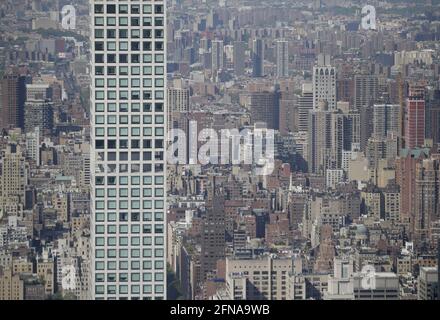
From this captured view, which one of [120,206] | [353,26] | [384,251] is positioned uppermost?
[353,26]

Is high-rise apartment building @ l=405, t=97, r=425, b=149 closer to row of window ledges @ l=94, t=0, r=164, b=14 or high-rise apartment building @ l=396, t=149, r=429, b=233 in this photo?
high-rise apartment building @ l=396, t=149, r=429, b=233

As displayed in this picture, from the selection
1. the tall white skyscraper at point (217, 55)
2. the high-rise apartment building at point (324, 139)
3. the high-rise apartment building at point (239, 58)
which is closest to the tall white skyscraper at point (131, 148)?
the high-rise apartment building at point (324, 139)

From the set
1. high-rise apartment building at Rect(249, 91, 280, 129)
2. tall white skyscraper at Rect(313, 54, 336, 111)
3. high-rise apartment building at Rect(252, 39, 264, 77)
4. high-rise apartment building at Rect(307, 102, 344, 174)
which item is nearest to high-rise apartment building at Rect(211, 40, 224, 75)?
high-rise apartment building at Rect(252, 39, 264, 77)

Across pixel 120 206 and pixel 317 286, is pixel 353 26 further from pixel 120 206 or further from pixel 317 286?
pixel 120 206

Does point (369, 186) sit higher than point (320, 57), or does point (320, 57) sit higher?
point (320, 57)

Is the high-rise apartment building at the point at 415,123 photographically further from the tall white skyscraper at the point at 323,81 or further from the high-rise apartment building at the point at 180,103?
the high-rise apartment building at the point at 180,103
